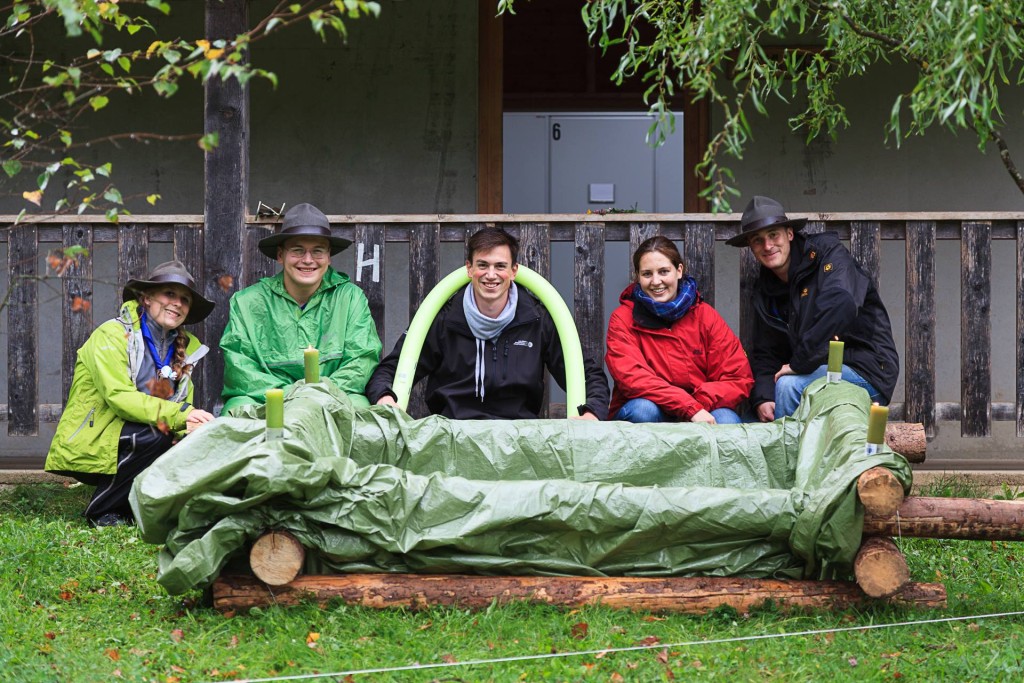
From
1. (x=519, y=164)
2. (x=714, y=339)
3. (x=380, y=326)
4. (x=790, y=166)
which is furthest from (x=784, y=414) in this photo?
(x=519, y=164)

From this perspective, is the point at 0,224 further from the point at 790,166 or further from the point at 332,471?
the point at 790,166

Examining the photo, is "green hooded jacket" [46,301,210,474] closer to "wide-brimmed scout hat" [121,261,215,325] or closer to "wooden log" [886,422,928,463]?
"wide-brimmed scout hat" [121,261,215,325]

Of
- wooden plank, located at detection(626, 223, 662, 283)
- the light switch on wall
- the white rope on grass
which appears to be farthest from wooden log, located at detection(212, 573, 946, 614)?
the light switch on wall

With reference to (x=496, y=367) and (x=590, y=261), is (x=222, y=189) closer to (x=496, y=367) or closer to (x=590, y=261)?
(x=496, y=367)

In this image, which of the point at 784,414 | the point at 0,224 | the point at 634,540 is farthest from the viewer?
the point at 0,224

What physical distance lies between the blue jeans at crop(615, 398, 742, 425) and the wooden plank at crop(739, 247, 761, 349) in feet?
1.98

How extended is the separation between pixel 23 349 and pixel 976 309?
14.9 feet

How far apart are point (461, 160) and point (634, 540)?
4082 millimetres

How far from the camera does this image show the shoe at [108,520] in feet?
16.6

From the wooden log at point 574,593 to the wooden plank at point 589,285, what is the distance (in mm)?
2020

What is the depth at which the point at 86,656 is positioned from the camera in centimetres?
335

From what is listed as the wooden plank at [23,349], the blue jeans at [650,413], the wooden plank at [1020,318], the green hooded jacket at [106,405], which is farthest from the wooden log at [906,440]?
the wooden plank at [23,349]

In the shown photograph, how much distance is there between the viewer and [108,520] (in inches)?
200

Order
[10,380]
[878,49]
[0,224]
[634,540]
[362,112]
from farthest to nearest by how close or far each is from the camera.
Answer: [362,112], [0,224], [10,380], [878,49], [634,540]
